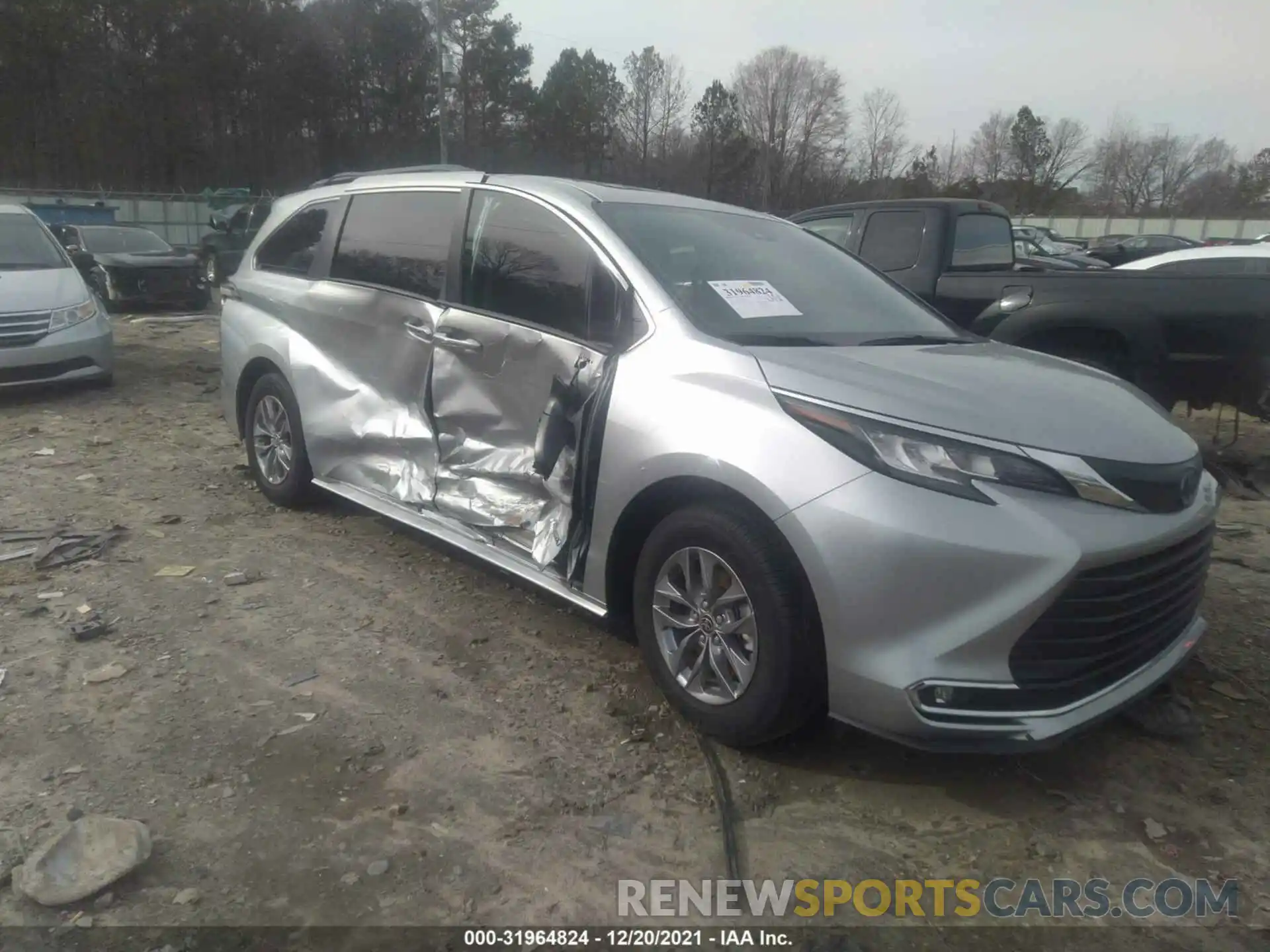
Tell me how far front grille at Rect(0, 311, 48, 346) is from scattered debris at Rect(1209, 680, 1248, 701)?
29.6 ft

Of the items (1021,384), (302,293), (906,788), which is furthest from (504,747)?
(302,293)

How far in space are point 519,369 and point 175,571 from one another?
2.16 metres

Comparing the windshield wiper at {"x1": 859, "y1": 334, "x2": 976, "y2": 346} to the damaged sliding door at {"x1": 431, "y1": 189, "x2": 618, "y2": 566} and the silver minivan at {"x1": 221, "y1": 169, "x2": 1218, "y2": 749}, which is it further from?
the damaged sliding door at {"x1": 431, "y1": 189, "x2": 618, "y2": 566}

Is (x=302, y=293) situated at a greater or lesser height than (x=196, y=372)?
greater

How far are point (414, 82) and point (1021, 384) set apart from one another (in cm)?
5204

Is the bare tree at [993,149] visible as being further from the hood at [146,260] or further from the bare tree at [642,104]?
the hood at [146,260]

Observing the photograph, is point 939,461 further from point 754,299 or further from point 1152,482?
point 754,299

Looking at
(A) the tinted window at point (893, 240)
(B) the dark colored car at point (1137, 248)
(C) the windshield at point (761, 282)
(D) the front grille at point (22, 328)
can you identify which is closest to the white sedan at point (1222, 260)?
(A) the tinted window at point (893, 240)

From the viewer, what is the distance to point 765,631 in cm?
287

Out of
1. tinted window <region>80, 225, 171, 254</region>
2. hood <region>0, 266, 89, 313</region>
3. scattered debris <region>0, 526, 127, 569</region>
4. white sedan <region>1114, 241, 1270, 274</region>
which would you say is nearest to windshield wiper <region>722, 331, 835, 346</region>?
scattered debris <region>0, 526, 127, 569</region>

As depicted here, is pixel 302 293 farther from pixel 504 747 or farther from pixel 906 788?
pixel 906 788

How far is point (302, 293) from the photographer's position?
513 centimetres

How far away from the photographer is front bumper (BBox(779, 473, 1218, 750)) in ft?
8.50

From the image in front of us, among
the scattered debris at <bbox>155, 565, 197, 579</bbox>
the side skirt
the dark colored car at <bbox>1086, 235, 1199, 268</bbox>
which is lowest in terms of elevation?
the scattered debris at <bbox>155, 565, 197, 579</bbox>
